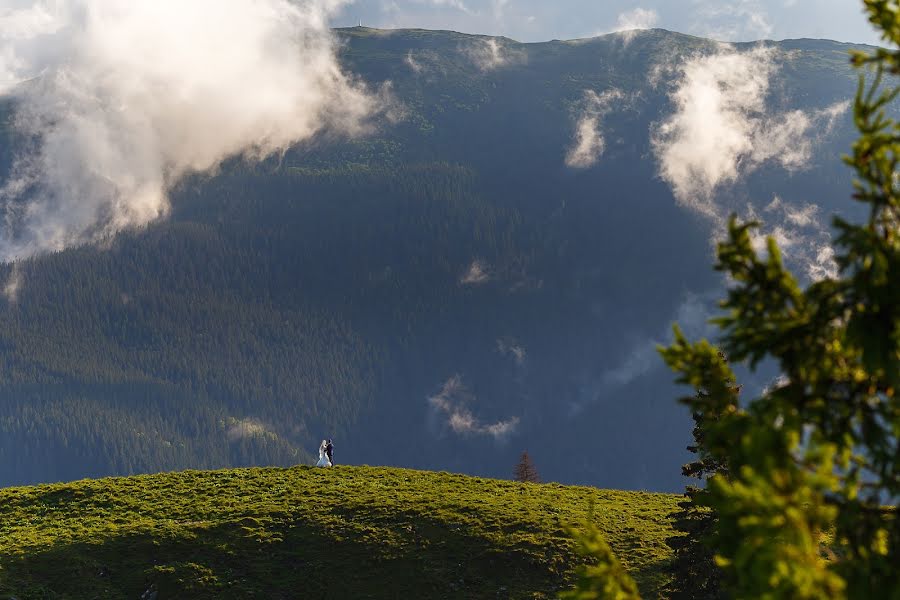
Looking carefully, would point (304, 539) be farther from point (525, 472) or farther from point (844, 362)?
point (525, 472)

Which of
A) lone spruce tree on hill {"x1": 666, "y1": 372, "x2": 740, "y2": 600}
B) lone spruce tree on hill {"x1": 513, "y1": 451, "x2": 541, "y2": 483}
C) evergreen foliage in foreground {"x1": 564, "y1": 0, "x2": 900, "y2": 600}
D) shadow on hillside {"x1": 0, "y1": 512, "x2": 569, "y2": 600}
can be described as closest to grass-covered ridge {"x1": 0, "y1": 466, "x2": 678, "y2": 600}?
shadow on hillside {"x1": 0, "y1": 512, "x2": 569, "y2": 600}

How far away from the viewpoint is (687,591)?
2886cm

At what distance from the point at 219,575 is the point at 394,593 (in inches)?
337

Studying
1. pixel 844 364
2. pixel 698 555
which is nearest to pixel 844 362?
pixel 844 364

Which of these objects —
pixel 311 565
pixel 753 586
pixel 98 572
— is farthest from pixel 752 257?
pixel 98 572

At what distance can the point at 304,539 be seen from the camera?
43.4m

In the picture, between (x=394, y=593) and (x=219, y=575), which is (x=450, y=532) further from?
(x=219, y=575)

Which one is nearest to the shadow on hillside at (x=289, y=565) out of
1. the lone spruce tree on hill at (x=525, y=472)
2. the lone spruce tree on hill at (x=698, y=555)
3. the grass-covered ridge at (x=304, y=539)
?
the grass-covered ridge at (x=304, y=539)

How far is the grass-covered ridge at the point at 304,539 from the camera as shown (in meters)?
38.8

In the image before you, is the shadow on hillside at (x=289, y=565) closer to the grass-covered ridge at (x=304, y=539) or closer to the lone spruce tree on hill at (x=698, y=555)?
the grass-covered ridge at (x=304, y=539)

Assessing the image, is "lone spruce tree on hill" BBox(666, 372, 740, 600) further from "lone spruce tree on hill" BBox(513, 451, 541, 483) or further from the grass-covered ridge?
"lone spruce tree on hill" BBox(513, 451, 541, 483)

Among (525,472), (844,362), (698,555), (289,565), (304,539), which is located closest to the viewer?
(844,362)

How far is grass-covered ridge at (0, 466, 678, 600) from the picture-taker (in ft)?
127

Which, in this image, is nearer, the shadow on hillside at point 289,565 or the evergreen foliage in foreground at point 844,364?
the evergreen foliage in foreground at point 844,364
